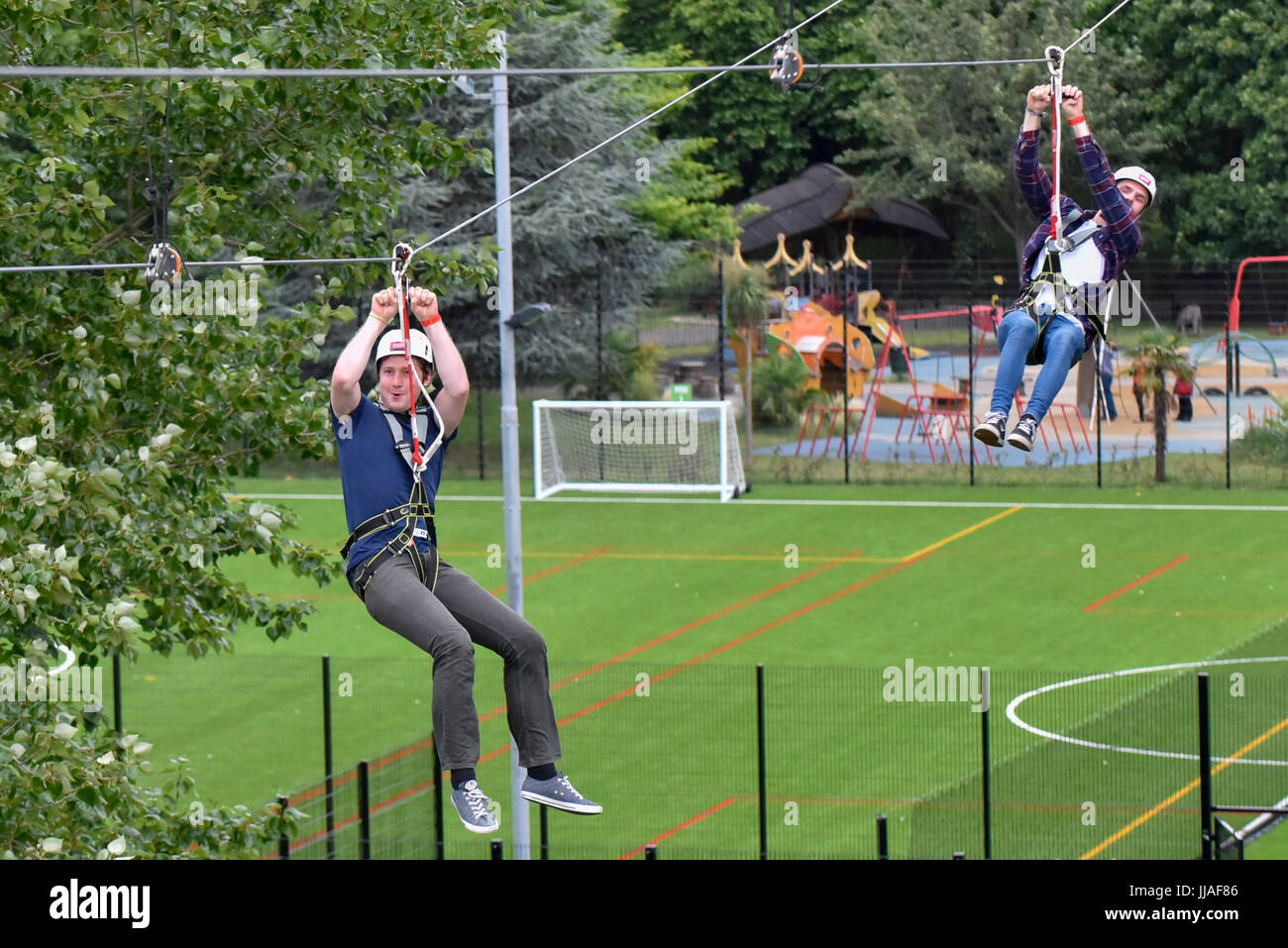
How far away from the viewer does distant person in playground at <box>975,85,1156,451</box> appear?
10.6 m

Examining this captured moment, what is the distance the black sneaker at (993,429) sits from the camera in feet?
34.0

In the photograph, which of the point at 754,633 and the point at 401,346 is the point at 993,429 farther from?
the point at 754,633

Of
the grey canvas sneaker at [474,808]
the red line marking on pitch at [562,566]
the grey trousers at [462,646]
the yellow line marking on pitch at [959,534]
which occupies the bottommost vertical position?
the red line marking on pitch at [562,566]

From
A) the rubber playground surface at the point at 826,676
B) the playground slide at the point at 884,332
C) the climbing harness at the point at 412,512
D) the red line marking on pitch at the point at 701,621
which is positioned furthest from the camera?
the playground slide at the point at 884,332

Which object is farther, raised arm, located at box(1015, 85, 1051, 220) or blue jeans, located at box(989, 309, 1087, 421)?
blue jeans, located at box(989, 309, 1087, 421)

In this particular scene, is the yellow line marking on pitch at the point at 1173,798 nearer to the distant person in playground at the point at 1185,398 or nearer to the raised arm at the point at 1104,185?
the raised arm at the point at 1104,185

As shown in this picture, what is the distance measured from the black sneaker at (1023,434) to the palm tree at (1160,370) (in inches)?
1101

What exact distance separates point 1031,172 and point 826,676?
18483 mm

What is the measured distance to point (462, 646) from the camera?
32.2ft

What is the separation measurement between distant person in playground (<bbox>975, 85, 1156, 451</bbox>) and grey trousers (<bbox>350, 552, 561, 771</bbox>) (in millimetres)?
2517

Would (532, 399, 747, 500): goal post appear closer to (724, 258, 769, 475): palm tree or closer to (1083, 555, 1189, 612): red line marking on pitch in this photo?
(724, 258, 769, 475): palm tree

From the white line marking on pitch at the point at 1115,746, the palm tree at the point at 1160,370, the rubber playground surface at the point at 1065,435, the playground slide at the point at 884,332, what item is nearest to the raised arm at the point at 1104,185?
the white line marking on pitch at the point at 1115,746

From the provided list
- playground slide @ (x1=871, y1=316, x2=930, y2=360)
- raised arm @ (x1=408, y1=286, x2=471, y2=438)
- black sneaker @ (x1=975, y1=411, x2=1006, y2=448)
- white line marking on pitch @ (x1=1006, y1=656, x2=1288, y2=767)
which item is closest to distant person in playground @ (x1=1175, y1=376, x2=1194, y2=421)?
playground slide @ (x1=871, y1=316, x2=930, y2=360)

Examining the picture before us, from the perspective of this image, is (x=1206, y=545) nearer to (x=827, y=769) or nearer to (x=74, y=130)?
(x=827, y=769)
